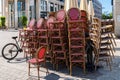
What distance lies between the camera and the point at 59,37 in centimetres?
805

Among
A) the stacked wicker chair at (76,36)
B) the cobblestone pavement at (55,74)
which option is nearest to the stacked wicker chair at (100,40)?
the cobblestone pavement at (55,74)

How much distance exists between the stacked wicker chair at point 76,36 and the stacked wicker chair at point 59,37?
0.27 meters

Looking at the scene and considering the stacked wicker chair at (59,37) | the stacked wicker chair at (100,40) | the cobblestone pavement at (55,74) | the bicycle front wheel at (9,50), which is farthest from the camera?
the bicycle front wheel at (9,50)

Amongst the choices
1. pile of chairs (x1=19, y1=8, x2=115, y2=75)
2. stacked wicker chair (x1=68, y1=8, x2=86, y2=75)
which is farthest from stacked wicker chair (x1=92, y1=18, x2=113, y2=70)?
stacked wicker chair (x1=68, y1=8, x2=86, y2=75)

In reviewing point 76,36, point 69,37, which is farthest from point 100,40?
point 69,37

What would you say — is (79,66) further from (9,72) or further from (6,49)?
(6,49)

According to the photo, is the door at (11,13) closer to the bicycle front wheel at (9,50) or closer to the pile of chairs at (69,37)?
the bicycle front wheel at (9,50)

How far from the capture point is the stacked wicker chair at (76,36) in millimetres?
7793

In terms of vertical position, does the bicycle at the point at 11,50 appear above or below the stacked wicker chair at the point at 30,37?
below

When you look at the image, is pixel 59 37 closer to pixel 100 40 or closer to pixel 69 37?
pixel 69 37

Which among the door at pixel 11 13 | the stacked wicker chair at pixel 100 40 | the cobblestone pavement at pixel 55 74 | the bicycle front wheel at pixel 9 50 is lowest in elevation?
the cobblestone pavement at pixel 55 74

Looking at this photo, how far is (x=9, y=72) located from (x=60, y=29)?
208 centimetres

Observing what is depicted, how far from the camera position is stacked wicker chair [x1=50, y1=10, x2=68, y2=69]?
8.09 metres

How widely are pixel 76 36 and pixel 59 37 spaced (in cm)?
52
